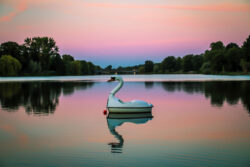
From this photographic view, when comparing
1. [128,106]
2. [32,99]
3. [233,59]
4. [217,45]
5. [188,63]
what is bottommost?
[32,99]

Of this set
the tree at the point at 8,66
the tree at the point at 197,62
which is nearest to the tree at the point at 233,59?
the tree at the point at 197,62

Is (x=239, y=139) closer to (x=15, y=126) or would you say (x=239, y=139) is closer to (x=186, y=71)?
(x=15, y=126)

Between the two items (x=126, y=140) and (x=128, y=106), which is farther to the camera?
(x=128, y=106)

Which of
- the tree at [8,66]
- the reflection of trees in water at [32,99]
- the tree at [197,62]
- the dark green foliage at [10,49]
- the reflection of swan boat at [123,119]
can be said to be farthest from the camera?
the tree at [197,62]

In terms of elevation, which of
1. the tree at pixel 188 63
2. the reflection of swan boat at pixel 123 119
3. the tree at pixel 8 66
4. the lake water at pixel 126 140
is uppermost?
the tree at pixel 188 63

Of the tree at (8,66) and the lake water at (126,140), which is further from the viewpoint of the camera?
Answer: the tree at (8,66)

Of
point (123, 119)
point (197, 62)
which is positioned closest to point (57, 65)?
point (197, 62)

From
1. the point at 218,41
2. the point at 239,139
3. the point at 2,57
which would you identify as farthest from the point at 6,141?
the point at 218,41

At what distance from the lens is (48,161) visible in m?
8.54

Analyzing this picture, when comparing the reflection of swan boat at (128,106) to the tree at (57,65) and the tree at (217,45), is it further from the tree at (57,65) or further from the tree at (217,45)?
the tree at (217,45)

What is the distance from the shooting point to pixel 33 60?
130625 millimetres

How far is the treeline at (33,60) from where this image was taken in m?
108

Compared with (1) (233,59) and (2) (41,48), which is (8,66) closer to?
(2) (41,48)

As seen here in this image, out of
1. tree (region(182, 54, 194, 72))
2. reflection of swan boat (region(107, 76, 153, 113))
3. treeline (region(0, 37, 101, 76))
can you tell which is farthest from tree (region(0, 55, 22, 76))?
tree (region(182, 54, 194, 72))
